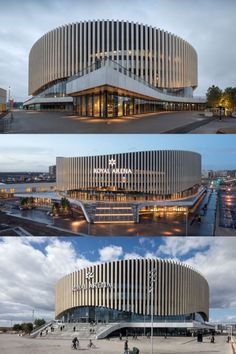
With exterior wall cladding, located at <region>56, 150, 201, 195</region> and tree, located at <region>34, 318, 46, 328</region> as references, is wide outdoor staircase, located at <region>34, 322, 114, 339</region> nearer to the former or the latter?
tree, located at <region>34, 318, 46, 328</region>

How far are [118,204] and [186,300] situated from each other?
5122 millimetres

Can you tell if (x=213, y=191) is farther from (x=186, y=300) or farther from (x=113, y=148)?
(x=186, y=300)

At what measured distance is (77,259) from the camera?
23.0 feet

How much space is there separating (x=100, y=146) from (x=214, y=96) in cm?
127

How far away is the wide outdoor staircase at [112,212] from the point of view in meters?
5.46

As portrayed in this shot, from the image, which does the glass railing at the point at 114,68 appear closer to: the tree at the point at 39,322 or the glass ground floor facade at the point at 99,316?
the tree at the point at 39,322

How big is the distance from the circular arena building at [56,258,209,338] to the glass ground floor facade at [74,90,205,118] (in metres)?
2.74

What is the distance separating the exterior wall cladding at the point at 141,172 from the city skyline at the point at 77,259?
0.74 meters

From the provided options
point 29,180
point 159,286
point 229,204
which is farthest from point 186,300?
point 29,180

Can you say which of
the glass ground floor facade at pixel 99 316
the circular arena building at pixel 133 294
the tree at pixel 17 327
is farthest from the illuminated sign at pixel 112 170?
the glass ground floor facade at pixel 99 316

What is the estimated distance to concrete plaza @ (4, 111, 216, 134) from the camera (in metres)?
5.00

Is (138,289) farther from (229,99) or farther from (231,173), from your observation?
(229,99)

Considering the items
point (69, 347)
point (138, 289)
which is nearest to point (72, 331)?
point (138, 289)

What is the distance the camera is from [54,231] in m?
5.79
